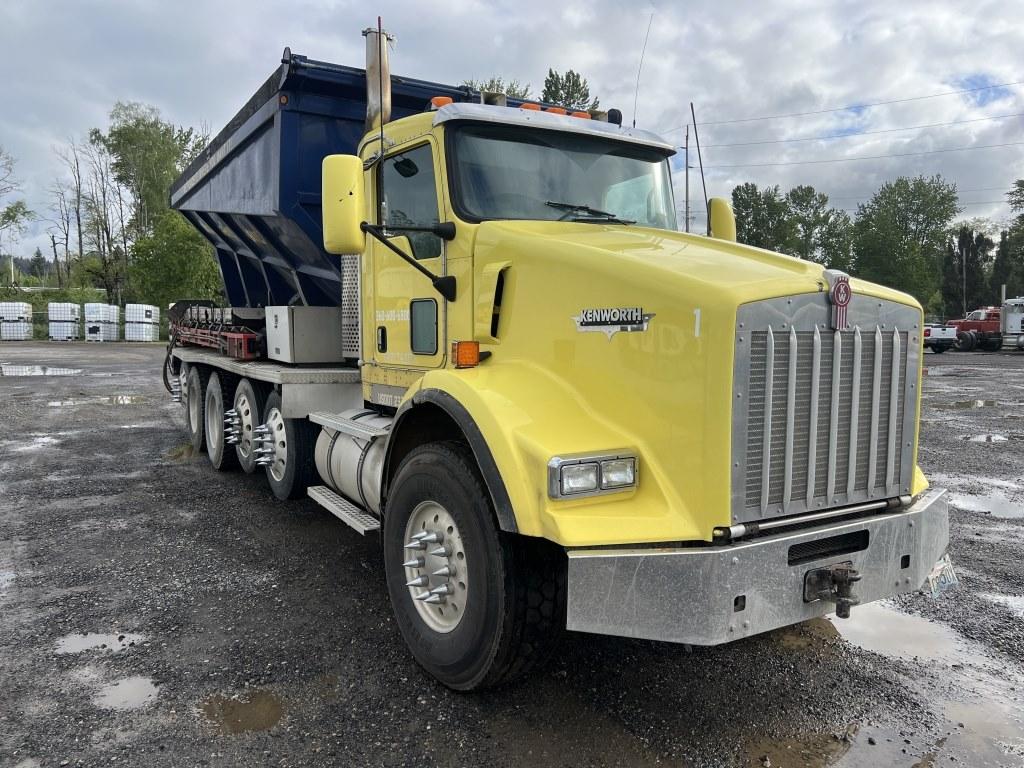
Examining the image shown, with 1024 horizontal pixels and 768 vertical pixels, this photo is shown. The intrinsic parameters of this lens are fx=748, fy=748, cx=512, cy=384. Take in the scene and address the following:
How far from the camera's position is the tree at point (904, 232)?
6756 cm

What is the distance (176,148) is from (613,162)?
5417 centimetres

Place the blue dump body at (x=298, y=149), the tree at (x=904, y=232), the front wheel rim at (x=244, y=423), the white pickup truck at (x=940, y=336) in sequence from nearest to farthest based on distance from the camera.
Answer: the blue dump body at (x=298, y=149), the front wheel rim at (x=244, y=423), the white pickup truck at (x=940, y=336), the tree at (x=904, y=232)

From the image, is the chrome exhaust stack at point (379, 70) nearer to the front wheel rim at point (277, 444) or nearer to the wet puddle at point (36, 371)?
the front wheel rim at point (277, 444)

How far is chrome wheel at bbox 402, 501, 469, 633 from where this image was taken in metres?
3.37

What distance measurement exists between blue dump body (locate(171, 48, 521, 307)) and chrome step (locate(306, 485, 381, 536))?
67.8 inches

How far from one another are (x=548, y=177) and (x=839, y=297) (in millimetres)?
1772

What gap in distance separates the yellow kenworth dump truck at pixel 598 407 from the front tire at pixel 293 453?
4.19 ft

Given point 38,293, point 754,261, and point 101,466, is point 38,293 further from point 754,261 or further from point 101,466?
point 754,261

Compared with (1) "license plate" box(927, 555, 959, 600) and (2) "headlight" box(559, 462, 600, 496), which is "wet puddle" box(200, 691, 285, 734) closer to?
(2) "headlight" box(559, 462, 600, 496)

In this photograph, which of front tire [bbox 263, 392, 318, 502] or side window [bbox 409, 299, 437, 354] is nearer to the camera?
side window [bbox 409, 299, 437, 354]

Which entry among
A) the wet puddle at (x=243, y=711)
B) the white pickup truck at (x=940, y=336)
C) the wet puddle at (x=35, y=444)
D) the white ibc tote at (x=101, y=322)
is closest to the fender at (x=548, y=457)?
the wet puddle at (x=243, y=711)

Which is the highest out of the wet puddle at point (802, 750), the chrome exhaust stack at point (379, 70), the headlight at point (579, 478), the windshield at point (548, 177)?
the chrome exhaust stack at point (379, 70)

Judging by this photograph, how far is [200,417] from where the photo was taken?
8.62 meters

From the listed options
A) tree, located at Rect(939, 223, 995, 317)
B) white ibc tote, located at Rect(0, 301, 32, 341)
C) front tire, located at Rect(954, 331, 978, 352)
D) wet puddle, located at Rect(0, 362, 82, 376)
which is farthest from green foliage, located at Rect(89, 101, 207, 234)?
tree, located at Rect(939, 223, 995, 317)
